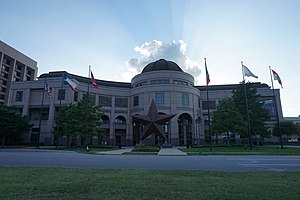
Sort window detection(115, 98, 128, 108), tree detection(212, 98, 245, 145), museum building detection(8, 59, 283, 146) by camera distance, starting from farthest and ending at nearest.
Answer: window detection(115, 98, 128, 108) < museum building detection(8, 59, 283, 146) < tree detection(212, 98, 245, 145)

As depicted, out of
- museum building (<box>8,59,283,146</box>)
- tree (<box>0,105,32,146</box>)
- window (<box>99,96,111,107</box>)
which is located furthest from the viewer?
window (<box>99,96,111,107</box>)

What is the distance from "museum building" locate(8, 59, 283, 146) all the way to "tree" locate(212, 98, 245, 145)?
13.0 meters

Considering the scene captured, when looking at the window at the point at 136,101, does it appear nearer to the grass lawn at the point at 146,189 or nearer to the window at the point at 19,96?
the window at the point at 19,96

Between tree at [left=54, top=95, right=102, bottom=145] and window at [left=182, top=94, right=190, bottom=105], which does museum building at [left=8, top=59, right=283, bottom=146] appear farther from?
tree at [left=54, top=95, right=102, bottom=145]

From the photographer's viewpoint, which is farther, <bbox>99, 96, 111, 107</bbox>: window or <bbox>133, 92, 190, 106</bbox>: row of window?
<bbox>99, 96, 111, 107</bbox>: window

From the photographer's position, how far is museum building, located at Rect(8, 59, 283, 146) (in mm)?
54125

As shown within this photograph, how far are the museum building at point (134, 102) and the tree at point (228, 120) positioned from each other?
1297 centimetres

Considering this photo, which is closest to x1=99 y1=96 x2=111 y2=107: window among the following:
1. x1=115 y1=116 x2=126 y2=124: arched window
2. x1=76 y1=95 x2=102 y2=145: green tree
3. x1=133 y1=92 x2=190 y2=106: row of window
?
x1=115 y1=116 x2=126 y2=124: arched window

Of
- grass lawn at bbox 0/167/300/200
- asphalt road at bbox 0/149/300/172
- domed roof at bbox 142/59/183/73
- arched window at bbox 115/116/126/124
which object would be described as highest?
domed roof at bbox 142/59/183/73

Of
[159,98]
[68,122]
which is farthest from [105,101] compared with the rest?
[68,122]

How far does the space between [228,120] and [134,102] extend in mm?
28257

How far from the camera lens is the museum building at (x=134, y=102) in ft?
178

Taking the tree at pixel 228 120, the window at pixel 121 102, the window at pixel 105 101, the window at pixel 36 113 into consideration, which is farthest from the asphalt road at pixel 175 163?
the window at pixel 121 102

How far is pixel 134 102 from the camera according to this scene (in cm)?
5972
